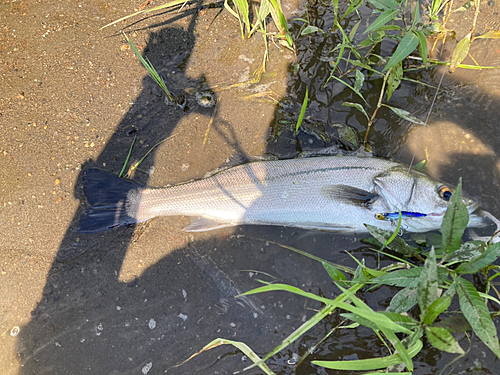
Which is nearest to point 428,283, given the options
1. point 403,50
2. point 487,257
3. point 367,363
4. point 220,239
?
point 487,257

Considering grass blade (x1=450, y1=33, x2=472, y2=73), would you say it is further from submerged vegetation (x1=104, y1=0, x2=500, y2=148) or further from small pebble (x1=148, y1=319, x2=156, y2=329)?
small pebble (x1=148, y1=319, x2=156, y2=329)

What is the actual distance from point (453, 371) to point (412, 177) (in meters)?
1.62

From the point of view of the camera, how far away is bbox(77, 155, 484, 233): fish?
9.16ft

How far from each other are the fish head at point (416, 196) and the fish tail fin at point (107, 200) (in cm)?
234

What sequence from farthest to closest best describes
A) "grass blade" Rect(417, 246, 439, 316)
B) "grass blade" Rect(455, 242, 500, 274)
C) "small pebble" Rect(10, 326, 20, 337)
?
"small pebble" Rect(10, 326, 20, 337) → "grass blade" Rect(455, 242, 500, 274) → "grass blade" Rect(417, 246, 439, 316)

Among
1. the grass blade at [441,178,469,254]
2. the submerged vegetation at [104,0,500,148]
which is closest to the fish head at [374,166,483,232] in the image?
the submerged vegetation at [104,0,500,148]

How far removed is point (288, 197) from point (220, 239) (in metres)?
0.79

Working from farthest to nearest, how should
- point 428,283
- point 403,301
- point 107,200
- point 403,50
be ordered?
1. point 107,200
2. point 403,50
3. point 403,301
4. point 428,283

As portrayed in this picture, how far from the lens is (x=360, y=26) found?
11.2 feet

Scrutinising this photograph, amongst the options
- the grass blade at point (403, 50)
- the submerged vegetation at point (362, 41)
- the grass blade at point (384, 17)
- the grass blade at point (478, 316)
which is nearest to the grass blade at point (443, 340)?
the grass blade at point (478, 316)

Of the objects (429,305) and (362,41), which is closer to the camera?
(429,305)

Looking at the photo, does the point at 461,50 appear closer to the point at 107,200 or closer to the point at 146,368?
the point at 107,200

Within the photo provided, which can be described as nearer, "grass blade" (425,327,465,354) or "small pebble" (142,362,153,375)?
"grass blade" (425,327,465,354)

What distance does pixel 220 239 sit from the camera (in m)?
3.04
